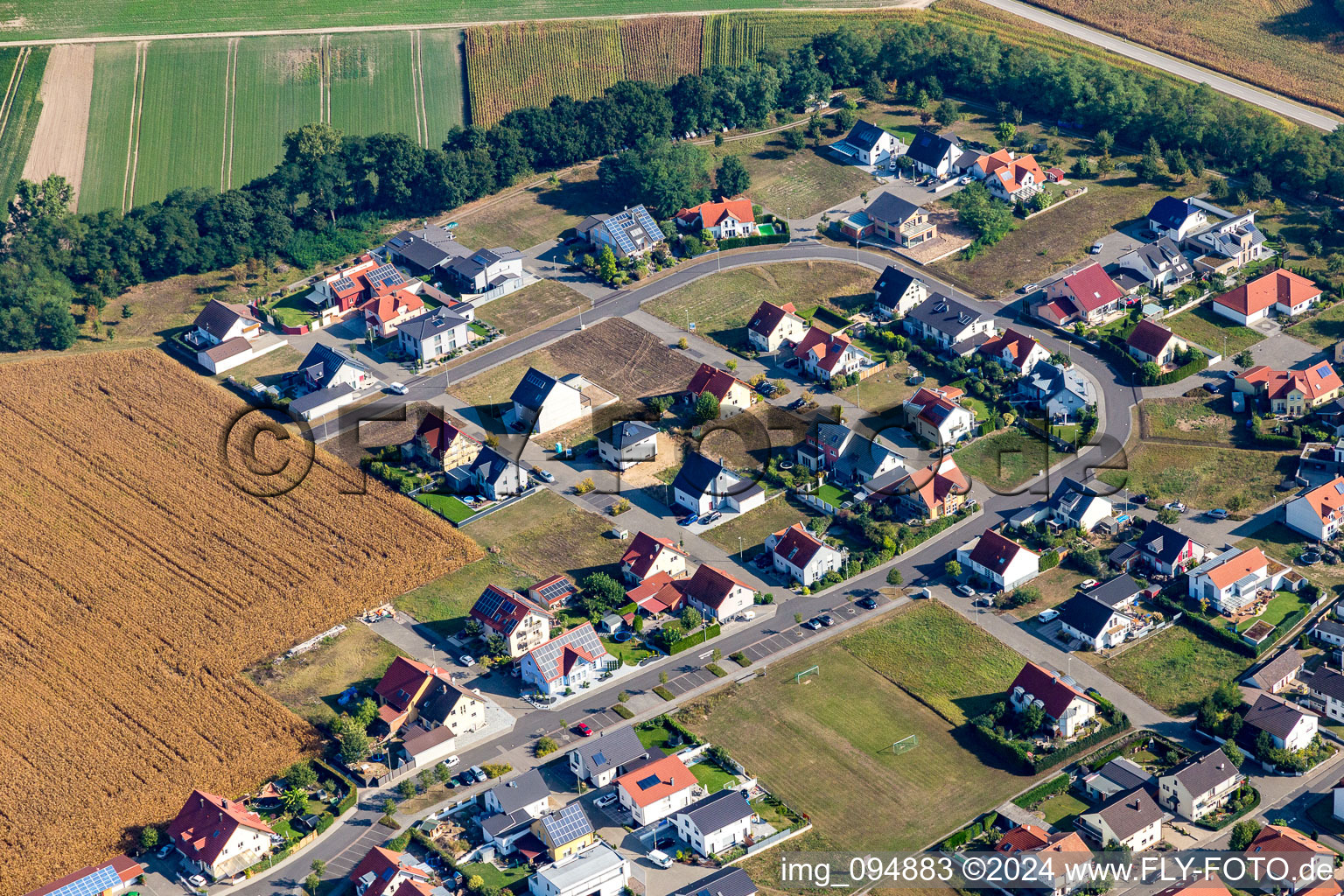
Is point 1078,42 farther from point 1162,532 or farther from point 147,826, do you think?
point 147,826

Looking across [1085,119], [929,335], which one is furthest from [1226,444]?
[1085,119]

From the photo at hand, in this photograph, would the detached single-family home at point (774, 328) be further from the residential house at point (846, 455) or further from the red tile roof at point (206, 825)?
the red tile roof at point (206, 825)

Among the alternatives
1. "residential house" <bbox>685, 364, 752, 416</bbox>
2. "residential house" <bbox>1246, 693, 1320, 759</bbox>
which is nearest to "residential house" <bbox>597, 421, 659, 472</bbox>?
"residential house" <bbox>685, 364, 752, 416</bbox>

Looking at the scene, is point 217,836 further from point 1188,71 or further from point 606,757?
point 1188,71

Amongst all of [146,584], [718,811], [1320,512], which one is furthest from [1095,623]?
[146,584]

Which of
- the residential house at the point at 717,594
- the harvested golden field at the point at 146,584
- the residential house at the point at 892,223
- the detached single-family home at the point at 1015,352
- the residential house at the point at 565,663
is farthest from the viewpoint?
the residential house at the point at 892,223

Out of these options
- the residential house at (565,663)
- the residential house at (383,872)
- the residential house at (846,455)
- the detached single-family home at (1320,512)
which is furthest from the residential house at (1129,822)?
the residential house at (383,872)

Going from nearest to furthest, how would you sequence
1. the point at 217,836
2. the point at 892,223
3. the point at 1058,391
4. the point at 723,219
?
the point at 217,836, the point at 1058,391, the point at 892,223, the point at 723,219
